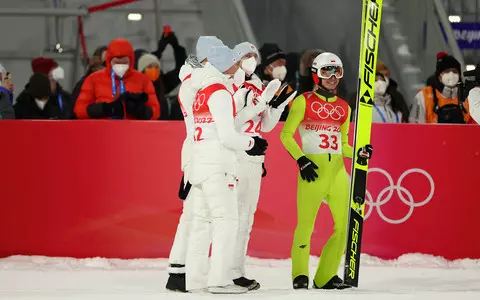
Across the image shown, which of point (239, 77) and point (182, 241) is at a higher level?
point (239, 77)

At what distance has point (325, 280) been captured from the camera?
37.0 ft

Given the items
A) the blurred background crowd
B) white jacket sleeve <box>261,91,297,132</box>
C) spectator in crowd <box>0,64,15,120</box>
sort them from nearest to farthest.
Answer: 1. white jacket sleeve <box>261,91,297,132</box>
2. spectator in crowd <box>0,64,15,120</box>
3. the blurred background crowd

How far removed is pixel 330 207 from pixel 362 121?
2.63ft

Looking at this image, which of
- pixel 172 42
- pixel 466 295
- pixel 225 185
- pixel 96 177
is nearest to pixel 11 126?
pixel 96 177

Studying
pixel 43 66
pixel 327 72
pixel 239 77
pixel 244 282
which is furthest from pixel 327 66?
pixel 43 66

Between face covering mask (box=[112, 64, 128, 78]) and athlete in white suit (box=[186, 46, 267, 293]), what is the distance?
256 cm

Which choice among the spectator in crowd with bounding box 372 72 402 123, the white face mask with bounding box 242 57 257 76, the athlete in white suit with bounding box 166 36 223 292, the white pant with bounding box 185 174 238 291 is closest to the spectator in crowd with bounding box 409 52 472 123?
the spectator in crowd with bounding box 372 72 402 123

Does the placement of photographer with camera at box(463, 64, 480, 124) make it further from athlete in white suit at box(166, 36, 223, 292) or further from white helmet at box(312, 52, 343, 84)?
athlete in white suit at box(166, 36, 223, 292)

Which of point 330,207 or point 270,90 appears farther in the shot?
point 330,207

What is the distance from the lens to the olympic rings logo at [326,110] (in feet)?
36.9

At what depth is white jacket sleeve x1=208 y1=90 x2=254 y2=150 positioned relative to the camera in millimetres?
10031

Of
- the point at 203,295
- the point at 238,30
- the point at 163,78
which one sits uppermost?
the point at 238,30

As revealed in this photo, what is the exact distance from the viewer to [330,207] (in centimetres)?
1130

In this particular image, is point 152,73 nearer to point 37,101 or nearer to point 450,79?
point 37,101
